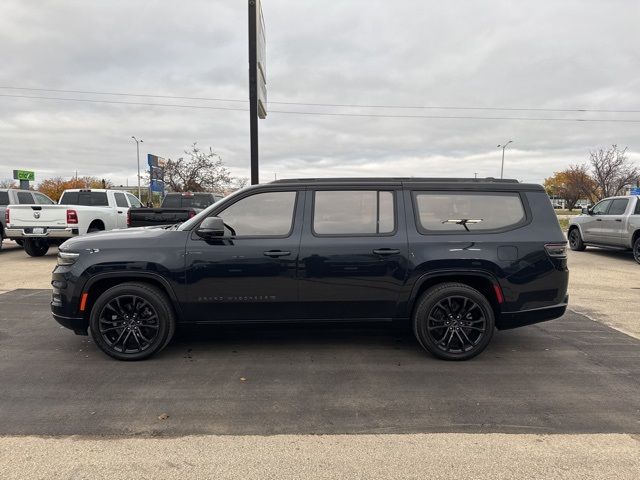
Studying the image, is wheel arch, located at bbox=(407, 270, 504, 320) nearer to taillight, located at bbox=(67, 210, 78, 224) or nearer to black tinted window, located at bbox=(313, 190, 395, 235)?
black tinted window, located at bbox=(313, 190, 395, 235)

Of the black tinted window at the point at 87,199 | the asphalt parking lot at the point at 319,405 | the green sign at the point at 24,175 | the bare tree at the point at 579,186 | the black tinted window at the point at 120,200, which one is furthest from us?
the green sign at the point at 24,175

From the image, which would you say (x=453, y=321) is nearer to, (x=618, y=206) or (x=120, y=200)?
(x=618, y=206)

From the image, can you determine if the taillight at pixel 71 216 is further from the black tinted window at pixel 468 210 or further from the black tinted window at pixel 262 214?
the black tinted window at pixel 468 210

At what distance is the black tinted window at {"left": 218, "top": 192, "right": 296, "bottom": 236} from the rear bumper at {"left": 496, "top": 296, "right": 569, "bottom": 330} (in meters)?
2.34

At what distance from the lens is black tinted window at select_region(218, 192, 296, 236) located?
4.45m

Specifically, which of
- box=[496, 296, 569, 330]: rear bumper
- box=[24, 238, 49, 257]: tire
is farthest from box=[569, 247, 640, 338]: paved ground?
box=[24, 238, 49, 257]: tire

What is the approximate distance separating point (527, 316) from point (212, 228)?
3236mm

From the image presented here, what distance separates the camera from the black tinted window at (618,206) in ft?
39.2

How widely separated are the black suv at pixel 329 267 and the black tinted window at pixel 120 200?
10465 mm

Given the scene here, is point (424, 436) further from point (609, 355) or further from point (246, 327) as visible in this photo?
point (609, 355)

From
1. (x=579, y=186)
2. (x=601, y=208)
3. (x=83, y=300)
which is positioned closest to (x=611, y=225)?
(x=601, y=208)

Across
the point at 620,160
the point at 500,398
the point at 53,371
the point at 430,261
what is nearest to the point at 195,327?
the point at 53,371

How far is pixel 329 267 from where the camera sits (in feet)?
14.3

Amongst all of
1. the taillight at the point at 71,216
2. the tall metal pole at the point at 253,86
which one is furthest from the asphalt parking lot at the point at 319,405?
the taillight at the point at 71,216
